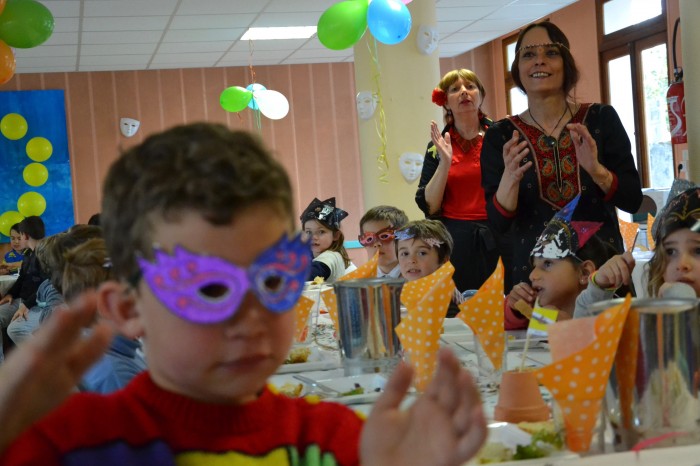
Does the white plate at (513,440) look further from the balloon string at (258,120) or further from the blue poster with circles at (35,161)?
the balloon string at (258,120)

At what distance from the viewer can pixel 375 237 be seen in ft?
13.1

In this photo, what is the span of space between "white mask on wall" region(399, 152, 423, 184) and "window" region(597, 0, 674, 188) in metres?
2.46

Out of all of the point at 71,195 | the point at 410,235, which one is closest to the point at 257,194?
the point at 410,235

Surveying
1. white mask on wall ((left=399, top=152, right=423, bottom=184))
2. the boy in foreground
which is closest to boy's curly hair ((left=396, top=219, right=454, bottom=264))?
the boy in foreground

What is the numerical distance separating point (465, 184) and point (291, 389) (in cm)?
225

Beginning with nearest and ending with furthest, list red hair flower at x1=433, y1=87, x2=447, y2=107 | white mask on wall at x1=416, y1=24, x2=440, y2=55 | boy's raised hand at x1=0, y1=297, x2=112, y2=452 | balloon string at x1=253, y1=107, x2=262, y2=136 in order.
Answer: boy's raised hand at x1=0, y1=297, x2=112, y2=452 → red hair flower at x1=433, y1=87, x2=447, y2=107 → white mask on wall at x1=416, y1=24, x2=440, y2=55 → balloon string at x1=253, y1=107, x2=262, y2=136

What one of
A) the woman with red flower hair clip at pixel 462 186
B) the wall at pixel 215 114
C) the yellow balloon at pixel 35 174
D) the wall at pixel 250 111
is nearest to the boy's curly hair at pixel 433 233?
the woman with red flower hair clip at pixel 462 186

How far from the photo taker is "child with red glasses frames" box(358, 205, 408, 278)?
3.98m

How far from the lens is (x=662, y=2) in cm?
703

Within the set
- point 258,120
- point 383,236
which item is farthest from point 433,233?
point 258,120

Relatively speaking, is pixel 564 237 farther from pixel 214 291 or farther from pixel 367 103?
pixel 367 103

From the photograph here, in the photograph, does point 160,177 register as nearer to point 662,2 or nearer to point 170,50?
point 662,2

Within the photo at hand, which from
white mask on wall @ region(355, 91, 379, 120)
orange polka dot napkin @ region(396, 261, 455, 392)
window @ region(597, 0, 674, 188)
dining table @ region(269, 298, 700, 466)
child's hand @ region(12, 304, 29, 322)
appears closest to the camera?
dining table @ region(269, 298, 700, 466)

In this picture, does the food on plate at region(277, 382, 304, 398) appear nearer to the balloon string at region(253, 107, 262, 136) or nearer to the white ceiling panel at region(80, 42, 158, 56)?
the white ceiling panel at region(80, 42, 158, 56)
